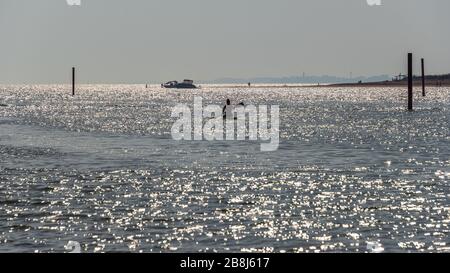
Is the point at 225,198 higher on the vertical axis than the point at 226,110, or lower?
lower

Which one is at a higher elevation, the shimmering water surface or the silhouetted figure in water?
the silhouetted figure in water

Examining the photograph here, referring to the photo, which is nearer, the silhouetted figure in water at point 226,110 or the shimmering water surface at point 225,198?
the shimmering water surface at point 225,198

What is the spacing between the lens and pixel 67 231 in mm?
19078

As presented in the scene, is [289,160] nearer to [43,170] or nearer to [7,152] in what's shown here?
[43,170]

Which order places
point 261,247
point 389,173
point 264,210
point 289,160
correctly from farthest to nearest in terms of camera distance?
point 289,160 → point 389,173 → point 264,210 → point 261,247

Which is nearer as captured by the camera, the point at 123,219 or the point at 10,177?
the point at 123,219

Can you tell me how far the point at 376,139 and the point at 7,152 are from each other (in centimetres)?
2398

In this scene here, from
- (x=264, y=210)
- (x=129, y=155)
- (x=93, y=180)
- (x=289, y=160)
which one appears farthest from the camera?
(x=129, y=155)

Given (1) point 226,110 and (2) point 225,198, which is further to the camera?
(1) point 226,110

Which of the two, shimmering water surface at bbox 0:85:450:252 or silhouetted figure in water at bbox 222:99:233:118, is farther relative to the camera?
silhouetted figure in water at bbox 222:99:233:118

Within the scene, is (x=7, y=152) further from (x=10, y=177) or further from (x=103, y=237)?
(x=103, y=237)

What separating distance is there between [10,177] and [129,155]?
428 inches

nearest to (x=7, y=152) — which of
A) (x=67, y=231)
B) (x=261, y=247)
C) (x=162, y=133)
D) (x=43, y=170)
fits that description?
(x=43, y=170)

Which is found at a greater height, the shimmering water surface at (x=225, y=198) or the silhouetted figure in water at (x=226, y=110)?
the silhouetted figure in water at (x=226, y=110)
